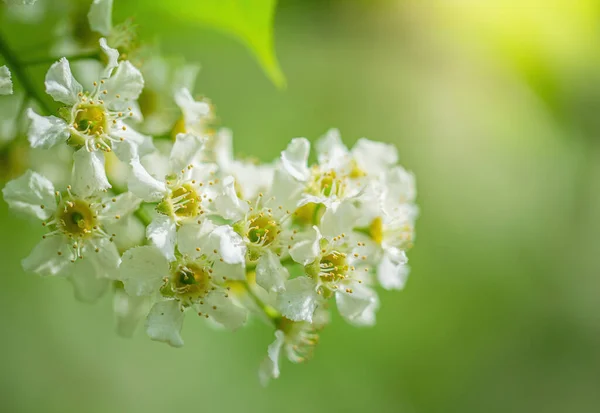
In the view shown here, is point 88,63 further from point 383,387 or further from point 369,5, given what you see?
point 369,5

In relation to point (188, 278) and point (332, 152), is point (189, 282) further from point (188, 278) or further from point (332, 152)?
point (332, 152)

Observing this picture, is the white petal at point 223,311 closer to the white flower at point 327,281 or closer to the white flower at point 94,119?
the white flower at point 327,281

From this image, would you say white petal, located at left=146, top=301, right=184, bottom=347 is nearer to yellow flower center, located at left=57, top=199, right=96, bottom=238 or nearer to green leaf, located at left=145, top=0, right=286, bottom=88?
yellow flower center, located at left=57, top=199, right=96, bottom=238

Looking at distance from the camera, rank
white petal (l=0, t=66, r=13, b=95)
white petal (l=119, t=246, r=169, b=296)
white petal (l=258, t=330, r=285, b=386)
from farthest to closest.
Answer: white petal (l=258, t=330, r=285, b=386)
white petal (l=119, t=246, r=169, b=296)
white petal (l=0, t=66, r=13, b=95)

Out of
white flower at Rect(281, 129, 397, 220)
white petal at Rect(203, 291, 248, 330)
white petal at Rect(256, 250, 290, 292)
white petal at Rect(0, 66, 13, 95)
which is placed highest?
white petal at Rect(0, 66, 13, 95)

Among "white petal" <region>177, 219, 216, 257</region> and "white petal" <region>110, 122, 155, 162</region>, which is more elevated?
"white petal" <region>110, 122, 155, 162</region>


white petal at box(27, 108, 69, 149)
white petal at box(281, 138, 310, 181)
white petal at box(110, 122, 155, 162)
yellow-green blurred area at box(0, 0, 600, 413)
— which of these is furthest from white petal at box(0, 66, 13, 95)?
yellow-green blurred area at box(0, 0, 600, 413)

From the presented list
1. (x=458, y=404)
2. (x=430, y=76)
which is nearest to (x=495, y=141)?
(x=430, y=76)
